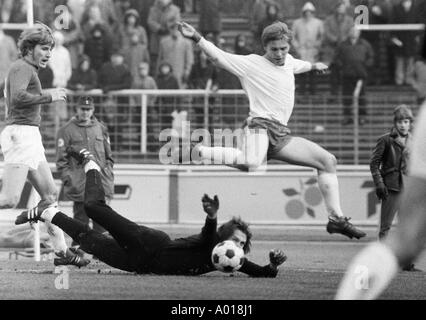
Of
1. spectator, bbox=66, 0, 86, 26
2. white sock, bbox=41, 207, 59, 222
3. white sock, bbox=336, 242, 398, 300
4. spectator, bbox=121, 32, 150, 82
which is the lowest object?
white sock, bbox=41, 207, 59, 222

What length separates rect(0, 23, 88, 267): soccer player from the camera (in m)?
11.5

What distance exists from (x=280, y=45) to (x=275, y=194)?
26.8ft

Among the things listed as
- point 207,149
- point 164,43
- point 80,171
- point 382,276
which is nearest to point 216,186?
point 164,43

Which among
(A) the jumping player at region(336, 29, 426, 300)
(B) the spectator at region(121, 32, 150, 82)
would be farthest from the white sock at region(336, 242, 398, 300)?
(B) the spectator at region(121, 32, 150, 82)

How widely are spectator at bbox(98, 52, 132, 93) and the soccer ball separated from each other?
10.3 meters

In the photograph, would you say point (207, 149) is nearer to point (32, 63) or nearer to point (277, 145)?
point (277, 145)

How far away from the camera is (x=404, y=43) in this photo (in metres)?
21.7

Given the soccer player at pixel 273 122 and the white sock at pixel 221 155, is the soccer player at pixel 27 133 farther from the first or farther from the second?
the white sock at pixel 221 155

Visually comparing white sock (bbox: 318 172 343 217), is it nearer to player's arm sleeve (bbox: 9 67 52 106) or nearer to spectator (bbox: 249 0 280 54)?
player's arm sleeve (bbox: 9 67 52 106)

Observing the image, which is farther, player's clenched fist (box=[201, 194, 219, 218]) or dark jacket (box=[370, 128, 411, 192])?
dark jacket (box=[370, 128, 411, 192])

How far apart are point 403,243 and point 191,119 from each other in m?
14.6

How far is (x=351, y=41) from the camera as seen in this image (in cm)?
2089

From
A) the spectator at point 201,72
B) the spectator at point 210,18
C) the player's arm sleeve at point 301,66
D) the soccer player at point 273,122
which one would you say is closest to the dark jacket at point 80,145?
the soccer player at point 273,122

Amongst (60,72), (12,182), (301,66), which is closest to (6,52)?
(60,72)
